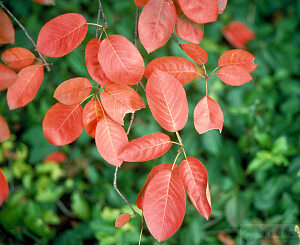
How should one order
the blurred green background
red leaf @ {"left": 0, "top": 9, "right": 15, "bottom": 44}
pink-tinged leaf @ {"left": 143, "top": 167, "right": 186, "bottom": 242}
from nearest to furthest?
pink-tinged leaf @ {"left": 143, "top": 167, "right": 186, "bottom": 242} < red leaf @ {"left": 0, "top": 9, "right": 15, "bottom": 44} < the blurred green background

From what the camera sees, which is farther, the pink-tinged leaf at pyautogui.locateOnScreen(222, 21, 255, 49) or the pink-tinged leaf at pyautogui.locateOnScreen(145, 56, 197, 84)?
the pink-tinged leaf at pyautogui.locateOnScreen(222, 21, 255, 49)

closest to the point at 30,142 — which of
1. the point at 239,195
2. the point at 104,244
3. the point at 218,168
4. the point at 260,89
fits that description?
the point at 104,244

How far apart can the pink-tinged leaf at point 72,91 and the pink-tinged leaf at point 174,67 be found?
14cm

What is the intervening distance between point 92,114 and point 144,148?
136 mm

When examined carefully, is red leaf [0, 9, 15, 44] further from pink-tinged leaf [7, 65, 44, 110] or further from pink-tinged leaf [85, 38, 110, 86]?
pink-tinged leaf [85, 38, 110, 86]

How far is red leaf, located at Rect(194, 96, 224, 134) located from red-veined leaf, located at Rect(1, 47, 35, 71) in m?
0.43

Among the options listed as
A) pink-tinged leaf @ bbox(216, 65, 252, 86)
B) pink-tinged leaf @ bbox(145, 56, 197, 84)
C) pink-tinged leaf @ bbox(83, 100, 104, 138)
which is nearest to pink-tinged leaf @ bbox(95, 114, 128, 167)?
pink-tinged leaf @ bbox(83, 100, 104, 138)

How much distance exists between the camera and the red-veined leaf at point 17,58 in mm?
584

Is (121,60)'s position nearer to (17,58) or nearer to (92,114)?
(92,114)

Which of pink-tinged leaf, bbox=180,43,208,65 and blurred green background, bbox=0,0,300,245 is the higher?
pink-tinged leaf, bbox=180,43,208,65

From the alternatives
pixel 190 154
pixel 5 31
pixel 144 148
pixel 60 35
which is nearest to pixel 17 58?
pixel 5 31

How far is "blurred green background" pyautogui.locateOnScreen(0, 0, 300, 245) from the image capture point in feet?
3.76

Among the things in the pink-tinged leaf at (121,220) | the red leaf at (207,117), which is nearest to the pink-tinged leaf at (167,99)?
the red leaf at (207,117)

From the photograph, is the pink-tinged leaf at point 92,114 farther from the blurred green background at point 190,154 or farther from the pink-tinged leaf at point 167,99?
the blurred green background at point 190,154
